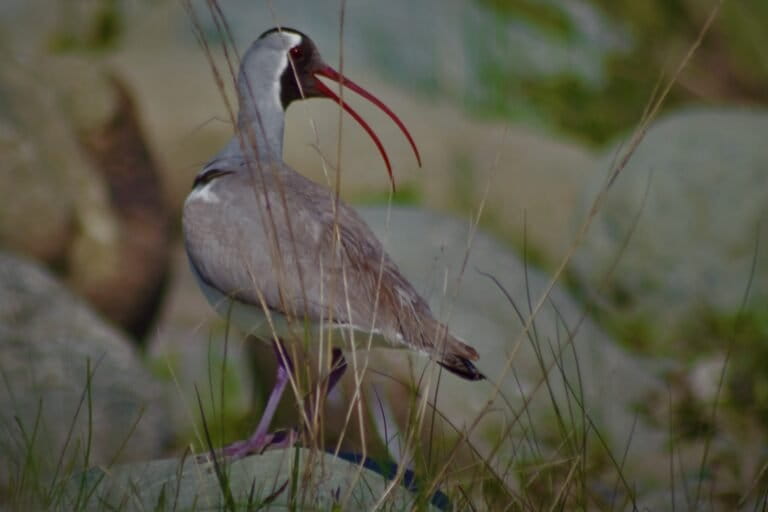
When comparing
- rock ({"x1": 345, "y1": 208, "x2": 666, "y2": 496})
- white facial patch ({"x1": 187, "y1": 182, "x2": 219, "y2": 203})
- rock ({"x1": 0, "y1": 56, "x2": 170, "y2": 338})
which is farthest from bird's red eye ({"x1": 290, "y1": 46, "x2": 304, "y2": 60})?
rock ({"x1": 0, "y1": 56, "x2": 170, "y2": 338})

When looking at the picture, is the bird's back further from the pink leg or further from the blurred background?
the blurred background

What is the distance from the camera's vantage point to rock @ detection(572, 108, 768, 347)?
956cm

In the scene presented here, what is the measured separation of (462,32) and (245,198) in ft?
25.8

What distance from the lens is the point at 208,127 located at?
1060 centimetres

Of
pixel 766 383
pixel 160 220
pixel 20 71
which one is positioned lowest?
pixel 766 383

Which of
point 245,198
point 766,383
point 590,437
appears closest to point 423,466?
point 245,198

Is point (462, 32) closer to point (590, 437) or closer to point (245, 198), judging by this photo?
point (590, 437)

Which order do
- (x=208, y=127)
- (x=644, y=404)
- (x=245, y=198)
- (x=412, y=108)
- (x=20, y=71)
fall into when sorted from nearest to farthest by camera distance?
(x=245, y=198)
(x=644, y=404)
(x=20, y=71)
(x=208, y=127)
(x=412, y=108)

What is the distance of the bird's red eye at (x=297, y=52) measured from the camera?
494 cm

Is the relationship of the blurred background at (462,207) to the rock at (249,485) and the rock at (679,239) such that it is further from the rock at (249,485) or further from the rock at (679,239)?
the rock at (249,485)

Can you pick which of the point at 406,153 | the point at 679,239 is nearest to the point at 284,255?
the point at 679,239

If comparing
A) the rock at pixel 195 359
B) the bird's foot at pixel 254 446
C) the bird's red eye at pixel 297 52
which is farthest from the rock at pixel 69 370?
the bird's red eye at pixel 297 52

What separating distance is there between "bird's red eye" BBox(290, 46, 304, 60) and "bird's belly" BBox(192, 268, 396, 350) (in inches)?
29.3

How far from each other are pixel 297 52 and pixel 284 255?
0.66 meters
